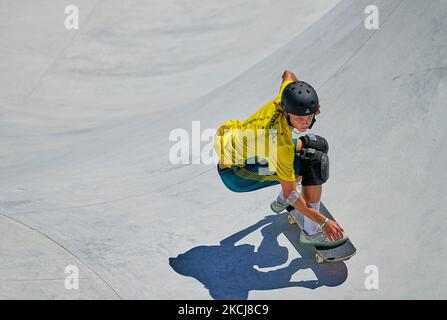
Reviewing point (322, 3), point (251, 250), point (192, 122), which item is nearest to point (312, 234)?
point (251, 250)

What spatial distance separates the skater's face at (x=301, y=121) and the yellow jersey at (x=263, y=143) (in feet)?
0.19

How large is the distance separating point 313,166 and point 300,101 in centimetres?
53

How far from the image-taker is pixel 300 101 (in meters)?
3.77

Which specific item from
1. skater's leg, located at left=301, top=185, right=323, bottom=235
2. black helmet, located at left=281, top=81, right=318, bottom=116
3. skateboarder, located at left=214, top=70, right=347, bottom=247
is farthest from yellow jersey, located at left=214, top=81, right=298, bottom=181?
skater's leg, located at left=301, top=185, right=323, bottom=235

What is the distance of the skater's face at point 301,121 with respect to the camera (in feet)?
12.6

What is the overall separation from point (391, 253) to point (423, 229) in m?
0.28

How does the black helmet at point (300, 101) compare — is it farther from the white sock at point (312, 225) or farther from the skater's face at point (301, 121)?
the white sock at point (312, 225)

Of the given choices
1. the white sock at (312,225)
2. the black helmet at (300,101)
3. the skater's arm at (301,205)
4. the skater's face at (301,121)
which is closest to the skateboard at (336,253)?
the white sock at (312,225)

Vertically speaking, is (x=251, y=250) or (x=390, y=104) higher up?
(x=390, y=104)

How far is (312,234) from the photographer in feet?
14.0

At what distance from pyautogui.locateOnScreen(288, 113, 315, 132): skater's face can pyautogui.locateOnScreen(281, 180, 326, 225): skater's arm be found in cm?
35

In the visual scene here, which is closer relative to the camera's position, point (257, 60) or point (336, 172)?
point (336, 172)

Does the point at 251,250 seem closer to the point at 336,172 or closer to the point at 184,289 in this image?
the point at 184,289

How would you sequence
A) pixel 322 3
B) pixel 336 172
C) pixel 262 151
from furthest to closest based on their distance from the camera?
pixel 322 3 → pixel 336 172 → pixel 262 151
